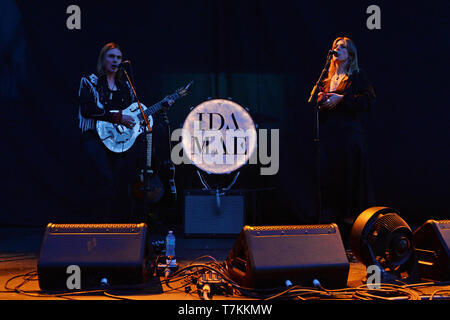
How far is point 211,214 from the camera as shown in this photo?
13.3ft

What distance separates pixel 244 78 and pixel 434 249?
9.65 ft

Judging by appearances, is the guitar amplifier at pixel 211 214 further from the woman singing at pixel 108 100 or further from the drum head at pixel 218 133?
the woman singing at pixel 108 100

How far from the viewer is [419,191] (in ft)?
15.5

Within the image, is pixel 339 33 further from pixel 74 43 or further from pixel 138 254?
pixel 138 254

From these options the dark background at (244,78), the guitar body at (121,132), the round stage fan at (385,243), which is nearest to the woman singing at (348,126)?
the round stage fan at (385,243)

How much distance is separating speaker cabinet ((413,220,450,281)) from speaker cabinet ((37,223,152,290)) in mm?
1608

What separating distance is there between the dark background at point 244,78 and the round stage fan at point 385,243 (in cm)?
240

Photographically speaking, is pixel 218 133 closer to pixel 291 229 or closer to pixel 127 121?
pixel 127 121

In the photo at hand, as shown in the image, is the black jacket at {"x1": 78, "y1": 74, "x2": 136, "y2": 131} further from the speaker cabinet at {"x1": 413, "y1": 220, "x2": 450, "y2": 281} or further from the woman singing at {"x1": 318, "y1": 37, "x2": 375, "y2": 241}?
the speaker cabinet at {"x1": 413, "y1": 220, "x2": 450, "y2": 281}

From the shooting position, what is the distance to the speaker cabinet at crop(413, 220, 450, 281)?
2.30m

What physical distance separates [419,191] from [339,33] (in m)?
2.00

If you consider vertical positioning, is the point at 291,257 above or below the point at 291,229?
below

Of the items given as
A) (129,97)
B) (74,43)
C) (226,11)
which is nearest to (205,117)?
(129,97)

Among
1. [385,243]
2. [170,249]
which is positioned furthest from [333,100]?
[170,249]
